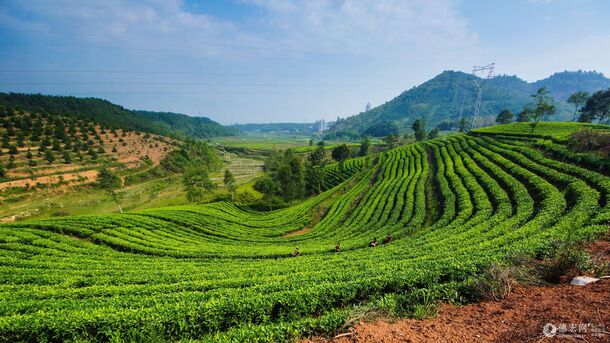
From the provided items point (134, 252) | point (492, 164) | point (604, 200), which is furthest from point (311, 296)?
point (492, 164)

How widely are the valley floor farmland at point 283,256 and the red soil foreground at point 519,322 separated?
3.25 feet

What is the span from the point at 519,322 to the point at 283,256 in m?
17.9

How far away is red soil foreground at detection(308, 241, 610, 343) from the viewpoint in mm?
5750

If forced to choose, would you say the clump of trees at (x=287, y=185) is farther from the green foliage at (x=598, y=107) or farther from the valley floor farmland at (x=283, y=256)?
the green foliage at (x=598, y=107)

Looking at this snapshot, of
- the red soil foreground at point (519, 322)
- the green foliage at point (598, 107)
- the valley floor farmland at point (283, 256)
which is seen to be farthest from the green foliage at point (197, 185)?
the green foliage at point (598, 107)

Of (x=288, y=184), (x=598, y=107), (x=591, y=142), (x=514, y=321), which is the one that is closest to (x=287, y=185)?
(x=288, y=184)

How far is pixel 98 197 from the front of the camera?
232 feet

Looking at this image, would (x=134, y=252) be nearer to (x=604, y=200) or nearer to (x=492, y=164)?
(x=604, y=200)

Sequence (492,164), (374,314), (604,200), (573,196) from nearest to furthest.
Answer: (374,314)
(604,200)
(573,196)
(492,164)

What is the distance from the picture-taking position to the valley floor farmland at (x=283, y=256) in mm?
8383

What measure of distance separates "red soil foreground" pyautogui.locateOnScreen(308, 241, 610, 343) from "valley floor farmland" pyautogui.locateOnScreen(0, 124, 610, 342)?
0.99m

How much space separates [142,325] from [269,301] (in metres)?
4.37

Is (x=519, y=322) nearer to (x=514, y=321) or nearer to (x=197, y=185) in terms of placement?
(x=514, y=321)

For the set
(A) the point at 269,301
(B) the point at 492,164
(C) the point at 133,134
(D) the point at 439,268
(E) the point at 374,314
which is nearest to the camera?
(E) the point at 374,314
